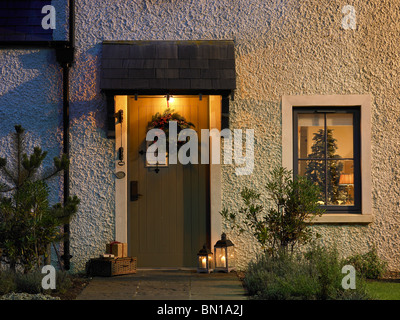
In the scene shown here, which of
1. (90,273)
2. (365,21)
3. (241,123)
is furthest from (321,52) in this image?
(90,273)

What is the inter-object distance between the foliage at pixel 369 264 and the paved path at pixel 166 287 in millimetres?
1621

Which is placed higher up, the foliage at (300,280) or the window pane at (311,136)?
the window pane at (311,136)

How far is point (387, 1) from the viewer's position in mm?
8586

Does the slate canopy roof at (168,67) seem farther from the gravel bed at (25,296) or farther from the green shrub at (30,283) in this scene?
the gravel bed at (25,296)

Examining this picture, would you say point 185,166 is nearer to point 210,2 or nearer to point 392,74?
point 210,2

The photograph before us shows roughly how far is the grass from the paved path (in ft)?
4.74

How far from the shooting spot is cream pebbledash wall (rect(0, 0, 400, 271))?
8.41 meters

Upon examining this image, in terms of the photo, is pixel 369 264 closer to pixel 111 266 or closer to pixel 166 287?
pixel 166 287

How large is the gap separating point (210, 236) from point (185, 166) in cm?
102

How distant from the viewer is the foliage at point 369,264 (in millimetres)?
8133

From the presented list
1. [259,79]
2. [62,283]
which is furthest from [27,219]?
[259,79]

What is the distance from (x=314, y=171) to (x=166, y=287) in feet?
8.98

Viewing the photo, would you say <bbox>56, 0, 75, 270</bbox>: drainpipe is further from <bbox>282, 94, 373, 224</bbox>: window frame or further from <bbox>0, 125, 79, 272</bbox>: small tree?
<bbox>282, 94, 373, 224</bbox>: window frame

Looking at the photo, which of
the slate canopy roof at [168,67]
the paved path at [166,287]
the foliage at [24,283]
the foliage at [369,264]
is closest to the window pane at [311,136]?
the slate canopy roof at [168,67]
